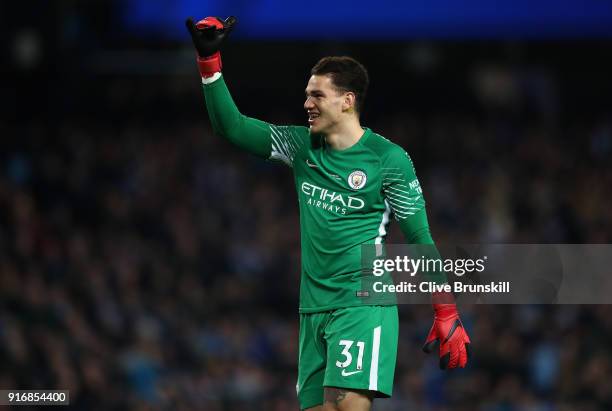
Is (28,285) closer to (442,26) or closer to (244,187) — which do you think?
(244,187)

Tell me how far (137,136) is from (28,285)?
5661 mm

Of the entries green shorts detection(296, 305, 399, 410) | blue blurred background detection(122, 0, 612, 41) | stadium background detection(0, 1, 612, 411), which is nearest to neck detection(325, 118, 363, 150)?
green shorts detection(296, 305, 399, 410)

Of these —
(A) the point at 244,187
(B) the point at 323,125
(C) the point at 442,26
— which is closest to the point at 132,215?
(A) the point at 244,187

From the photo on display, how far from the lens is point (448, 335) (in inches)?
233

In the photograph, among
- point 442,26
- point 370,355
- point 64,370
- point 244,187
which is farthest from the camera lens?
point 442,26

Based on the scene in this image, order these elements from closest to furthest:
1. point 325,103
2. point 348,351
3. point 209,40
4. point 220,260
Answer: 1. point 348,351
2. point 209,40
3. point 325,103
4. point 220,260

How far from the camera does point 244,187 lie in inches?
667

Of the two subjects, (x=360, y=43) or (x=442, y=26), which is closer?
(x=442, y=26)

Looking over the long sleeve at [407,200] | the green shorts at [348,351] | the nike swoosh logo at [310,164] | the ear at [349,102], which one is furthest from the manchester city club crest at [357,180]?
the green shorts at [348,351]

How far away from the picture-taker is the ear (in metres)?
6.04

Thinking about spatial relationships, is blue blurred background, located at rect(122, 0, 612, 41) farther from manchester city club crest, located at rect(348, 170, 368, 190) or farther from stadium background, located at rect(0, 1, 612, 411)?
manchester city club crest, located at rect(348, 170, 368, 190)

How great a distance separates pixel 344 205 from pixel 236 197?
1081 centimetres

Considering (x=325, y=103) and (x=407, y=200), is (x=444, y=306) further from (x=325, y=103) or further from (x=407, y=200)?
(x=325, y=103)

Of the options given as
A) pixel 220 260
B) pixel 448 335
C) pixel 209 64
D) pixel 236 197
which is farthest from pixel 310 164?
pixel 236 197
